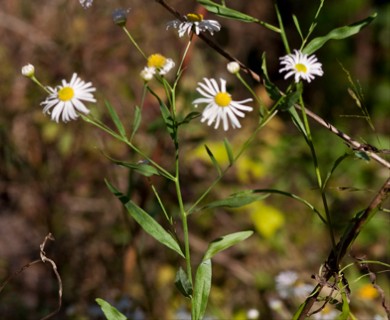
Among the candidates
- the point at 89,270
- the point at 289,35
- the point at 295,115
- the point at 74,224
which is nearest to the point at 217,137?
the point at 74,224

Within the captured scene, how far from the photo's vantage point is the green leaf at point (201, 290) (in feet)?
3.36

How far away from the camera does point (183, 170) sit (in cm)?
296

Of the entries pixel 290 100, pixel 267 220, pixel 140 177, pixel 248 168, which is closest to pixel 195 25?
pixel 290 100

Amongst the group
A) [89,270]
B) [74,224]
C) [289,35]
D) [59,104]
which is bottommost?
[59,104]

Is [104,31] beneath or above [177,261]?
above

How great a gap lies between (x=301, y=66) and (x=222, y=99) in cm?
11

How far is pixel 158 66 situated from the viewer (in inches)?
41.1

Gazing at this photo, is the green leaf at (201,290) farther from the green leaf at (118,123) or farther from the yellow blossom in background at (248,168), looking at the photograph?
the yellow blossom in background at (248,168)

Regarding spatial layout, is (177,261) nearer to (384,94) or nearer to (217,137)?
(217,137)

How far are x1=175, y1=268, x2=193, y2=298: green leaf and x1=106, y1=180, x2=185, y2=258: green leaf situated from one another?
1.0 inches

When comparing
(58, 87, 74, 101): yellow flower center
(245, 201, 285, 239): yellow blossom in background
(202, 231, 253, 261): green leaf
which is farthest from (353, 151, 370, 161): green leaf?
(245, 201, 285, 239): yellow blossom in background

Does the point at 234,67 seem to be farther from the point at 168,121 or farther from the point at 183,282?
the point at 183,282

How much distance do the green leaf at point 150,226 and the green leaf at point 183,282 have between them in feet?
0.08

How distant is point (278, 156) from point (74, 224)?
2.79 feet
